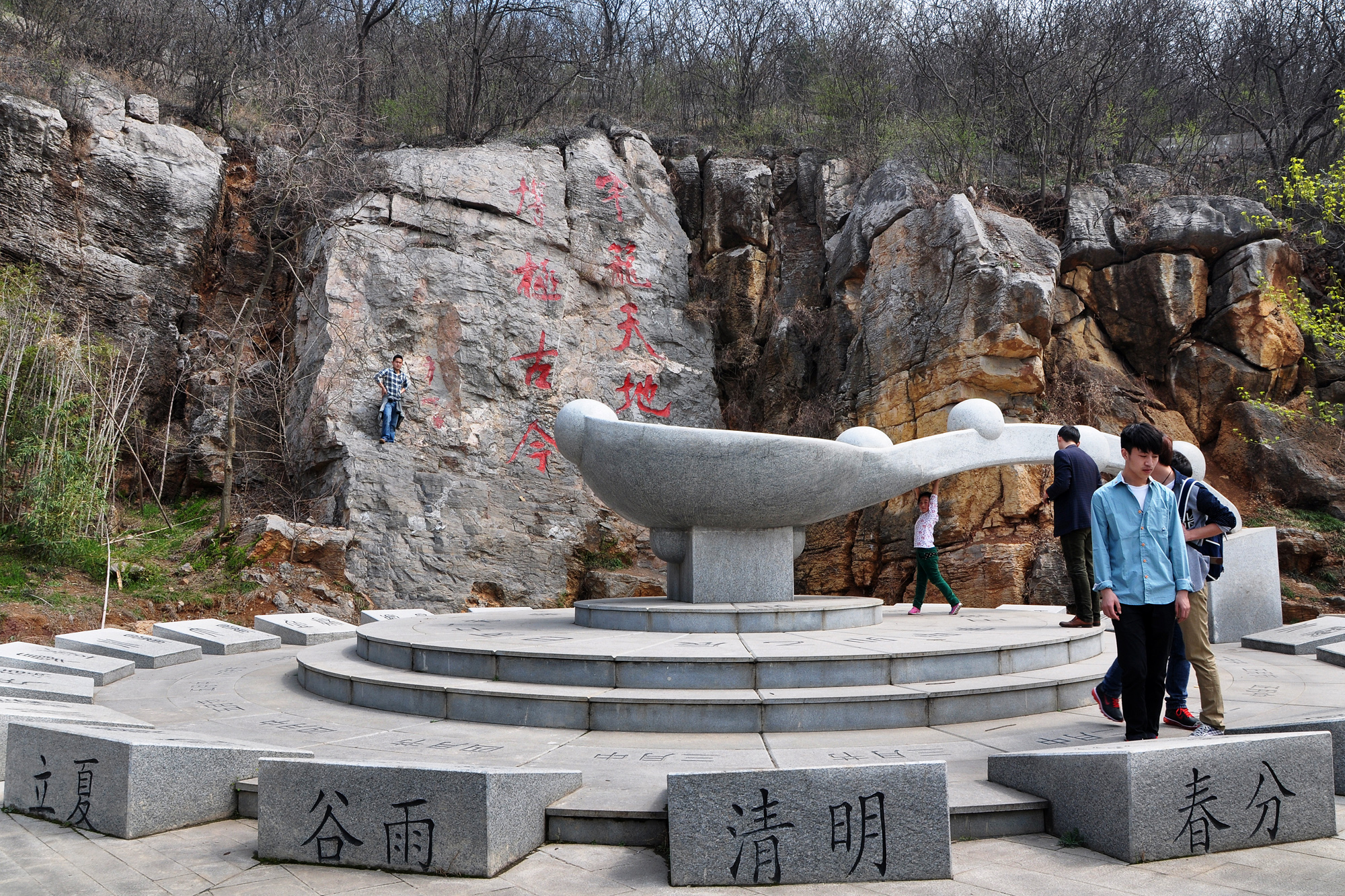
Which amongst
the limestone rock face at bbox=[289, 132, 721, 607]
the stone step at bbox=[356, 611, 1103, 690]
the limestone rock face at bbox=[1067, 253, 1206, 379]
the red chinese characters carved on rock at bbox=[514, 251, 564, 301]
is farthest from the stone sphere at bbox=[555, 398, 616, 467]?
the limestone rock face at bbox=[1067, 253, 1206, 379]

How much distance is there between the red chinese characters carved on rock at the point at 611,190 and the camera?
57.8ft

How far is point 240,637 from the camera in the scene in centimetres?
839

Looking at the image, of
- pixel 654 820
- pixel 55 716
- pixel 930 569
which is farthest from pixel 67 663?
pixel 930 569

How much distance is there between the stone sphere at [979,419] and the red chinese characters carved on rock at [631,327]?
954 cm

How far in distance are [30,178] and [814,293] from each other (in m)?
14.2

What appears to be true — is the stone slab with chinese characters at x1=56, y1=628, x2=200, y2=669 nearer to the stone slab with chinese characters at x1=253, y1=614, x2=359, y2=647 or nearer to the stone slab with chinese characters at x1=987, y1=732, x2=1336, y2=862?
the stone slab with chinese characters at x1=253, y1=614, x2=359, y2=647

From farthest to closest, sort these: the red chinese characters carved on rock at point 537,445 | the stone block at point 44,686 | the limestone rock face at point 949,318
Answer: the red chinese characters carved on rock at point 537,445 < the limestone rock face at point 949,318 < the stone block at point 44,686

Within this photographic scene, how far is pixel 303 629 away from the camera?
29.1 feet

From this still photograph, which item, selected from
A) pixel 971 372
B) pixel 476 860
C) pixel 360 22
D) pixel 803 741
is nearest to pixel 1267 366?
pixel 971 372

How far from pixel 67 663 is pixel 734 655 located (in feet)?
17.6

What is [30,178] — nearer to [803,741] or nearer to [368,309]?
[368,309]

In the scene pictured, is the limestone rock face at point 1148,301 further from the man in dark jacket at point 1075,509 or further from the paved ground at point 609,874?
the paved ground at point 609,874

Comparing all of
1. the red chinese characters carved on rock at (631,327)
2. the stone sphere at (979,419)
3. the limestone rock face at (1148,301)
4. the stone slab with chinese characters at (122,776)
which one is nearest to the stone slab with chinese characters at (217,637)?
the stone slab with chinese characters at (122,776)

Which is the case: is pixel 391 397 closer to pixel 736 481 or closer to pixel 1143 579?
pixel 736 481
